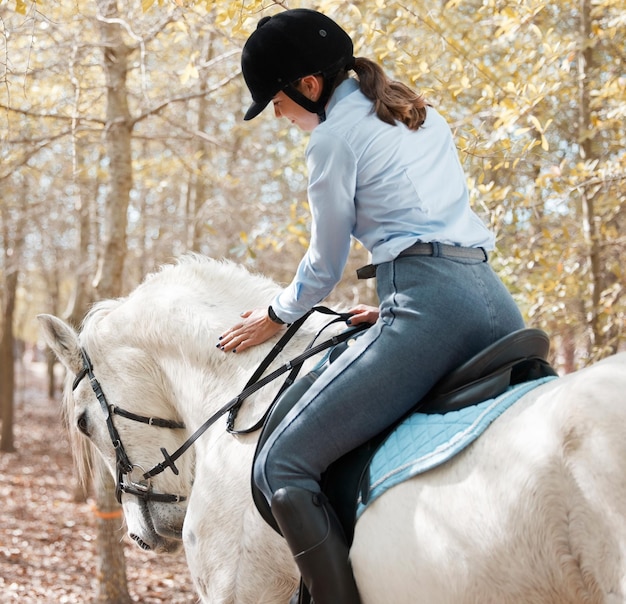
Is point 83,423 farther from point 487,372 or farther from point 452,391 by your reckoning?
point 487,372

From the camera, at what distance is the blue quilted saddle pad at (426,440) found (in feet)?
6.40

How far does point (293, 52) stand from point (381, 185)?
0.54 meters

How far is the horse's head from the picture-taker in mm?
3139

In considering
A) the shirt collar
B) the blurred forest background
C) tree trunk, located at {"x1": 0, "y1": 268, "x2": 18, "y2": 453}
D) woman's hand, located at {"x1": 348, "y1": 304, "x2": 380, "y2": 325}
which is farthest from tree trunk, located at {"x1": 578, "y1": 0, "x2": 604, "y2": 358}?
tree trunk, located at {"x1": 0, "y1": 268, "x2": 18, "y2": 453}

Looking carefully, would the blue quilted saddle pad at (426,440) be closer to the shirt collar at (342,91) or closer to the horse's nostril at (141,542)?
the shirt collar at (342,91)

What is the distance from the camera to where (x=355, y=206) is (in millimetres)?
2336

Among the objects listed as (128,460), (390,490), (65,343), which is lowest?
(128,460)

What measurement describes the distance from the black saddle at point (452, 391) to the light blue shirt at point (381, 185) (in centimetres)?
38

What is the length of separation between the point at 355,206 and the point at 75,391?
1736 millimetres

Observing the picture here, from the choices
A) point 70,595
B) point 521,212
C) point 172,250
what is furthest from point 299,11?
point 172,250

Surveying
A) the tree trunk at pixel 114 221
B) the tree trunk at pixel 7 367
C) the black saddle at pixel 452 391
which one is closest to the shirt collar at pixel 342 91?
the black saddle at pixel 452 391

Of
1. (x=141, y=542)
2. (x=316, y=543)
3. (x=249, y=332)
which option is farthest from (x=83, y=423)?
(x=316, y=543)

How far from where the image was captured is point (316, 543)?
2.11 meters

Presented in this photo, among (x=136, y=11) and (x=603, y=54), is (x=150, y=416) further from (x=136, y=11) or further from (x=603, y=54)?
(x=603, y=54)
